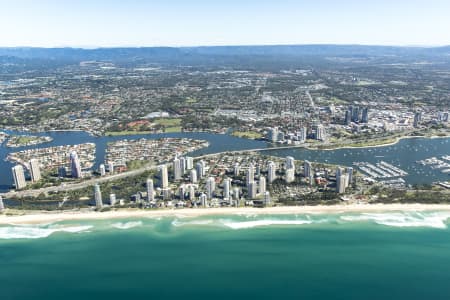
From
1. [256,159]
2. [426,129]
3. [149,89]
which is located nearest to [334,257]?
[256,159]

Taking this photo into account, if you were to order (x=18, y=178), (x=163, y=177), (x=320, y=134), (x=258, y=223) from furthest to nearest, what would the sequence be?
(x=320, y=134), (x=18, y=178), (x=163, y=177), (x=258, y=223)

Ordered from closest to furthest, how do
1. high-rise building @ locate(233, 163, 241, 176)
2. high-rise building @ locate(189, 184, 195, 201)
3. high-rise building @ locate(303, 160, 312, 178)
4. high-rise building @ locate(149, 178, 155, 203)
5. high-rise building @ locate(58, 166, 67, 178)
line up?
high-rise building @ locate(149, 178, 155, 203) → high-rise building @ locate(189, 184, 195, 201) → high-rise building @ locate(303, 160, 312, 178) → high-rise building @ locate(233, 163, 241, 176) → high-rise building @ locate(58, 166, 67, 178)

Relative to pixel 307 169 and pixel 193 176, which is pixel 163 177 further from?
pixel 307 169

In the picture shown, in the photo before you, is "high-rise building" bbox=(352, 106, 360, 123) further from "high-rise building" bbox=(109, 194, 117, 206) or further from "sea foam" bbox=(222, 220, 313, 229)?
"high-rise building" bbox=(109, 194, 117, 206)

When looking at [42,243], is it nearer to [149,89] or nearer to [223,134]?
[223,134]

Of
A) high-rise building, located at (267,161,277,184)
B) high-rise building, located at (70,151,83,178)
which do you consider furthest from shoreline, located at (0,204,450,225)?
high-rise building, located at (70,151,83,178)

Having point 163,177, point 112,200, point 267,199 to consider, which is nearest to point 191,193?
point 163,177
